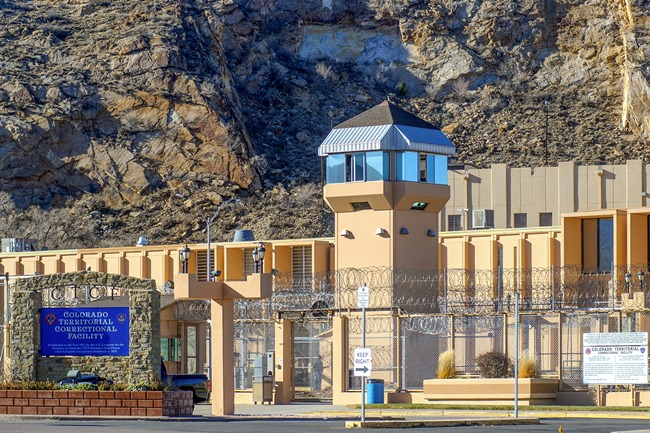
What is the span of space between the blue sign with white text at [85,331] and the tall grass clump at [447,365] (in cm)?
1160

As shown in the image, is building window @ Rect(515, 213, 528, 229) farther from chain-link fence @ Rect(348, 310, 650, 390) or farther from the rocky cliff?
chain-link fence @ Rect(348, 310, 650, 390)

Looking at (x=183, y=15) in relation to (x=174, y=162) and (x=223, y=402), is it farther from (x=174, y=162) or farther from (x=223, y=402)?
(x=223, y=402)

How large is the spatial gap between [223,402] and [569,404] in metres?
10.3

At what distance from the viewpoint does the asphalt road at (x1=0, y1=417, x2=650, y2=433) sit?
33.7 meters

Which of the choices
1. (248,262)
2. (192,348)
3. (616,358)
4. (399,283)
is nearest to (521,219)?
(248,262)

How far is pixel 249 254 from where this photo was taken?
6888 cm

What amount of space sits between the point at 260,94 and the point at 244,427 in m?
81.4

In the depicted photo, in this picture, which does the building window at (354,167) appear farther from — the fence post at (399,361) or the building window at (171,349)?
the building window at (171,349)

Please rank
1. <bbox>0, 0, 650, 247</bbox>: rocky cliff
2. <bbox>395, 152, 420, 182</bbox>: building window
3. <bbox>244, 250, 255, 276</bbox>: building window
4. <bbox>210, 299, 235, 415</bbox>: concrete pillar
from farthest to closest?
<bbox>0, 0, 650, 247</bbox>: rocky cliff, <bbox>244, 250, 255, 276</bbox>: building window, <bbox>395, 152, 420, 182</bbox>: building window, <bbox>210, 299, 235, 415</bbox>: concrete pillar

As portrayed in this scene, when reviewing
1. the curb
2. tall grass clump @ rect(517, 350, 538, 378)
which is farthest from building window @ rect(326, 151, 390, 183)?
the curb

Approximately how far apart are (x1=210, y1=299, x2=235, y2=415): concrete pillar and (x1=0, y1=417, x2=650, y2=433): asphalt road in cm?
347

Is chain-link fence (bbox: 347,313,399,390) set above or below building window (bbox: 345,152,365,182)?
below

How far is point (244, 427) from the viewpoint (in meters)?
35.9

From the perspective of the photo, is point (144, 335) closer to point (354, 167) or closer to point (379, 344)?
point (379, 344)
